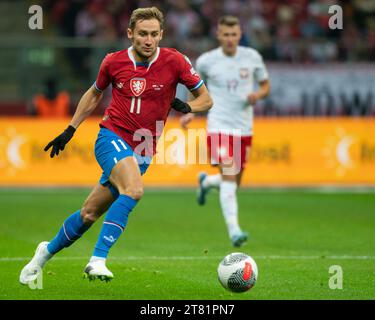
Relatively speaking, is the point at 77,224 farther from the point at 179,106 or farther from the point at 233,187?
the point at 233,187

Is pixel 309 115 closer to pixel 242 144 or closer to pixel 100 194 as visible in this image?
pixel 242 144

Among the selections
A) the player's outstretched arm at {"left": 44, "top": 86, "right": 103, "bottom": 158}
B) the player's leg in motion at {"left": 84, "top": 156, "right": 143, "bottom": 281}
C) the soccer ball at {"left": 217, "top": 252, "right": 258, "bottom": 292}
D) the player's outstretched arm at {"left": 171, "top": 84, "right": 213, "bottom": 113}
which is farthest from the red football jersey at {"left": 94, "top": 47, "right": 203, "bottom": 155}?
the soccer ball at {"left": 217, "top": 252, "right": 258, "bottom": 292}

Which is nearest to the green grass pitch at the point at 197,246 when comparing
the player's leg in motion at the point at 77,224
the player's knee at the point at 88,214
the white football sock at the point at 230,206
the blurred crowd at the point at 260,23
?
the player's leg in motion at the point at 77,224

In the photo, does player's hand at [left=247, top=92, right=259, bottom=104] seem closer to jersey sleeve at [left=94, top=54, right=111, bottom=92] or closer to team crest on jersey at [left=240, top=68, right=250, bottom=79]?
team crest on jersey at [left=240, top=68, right=250, bottom=79]

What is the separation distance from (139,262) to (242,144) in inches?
110

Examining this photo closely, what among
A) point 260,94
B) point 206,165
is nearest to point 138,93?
point 260,94

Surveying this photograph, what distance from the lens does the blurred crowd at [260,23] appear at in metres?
20.9

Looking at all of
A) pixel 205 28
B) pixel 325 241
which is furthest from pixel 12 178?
pixel 325 241

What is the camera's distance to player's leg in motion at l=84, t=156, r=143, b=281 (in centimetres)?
755

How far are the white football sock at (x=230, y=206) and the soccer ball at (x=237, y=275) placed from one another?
10.6ft

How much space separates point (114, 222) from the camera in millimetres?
7633

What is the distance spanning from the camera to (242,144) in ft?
39.3

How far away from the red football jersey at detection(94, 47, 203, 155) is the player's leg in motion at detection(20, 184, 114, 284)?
19.7 inches

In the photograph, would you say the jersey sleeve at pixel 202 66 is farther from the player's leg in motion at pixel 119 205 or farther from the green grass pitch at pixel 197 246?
the player's leg in motion at pixel 119 205
